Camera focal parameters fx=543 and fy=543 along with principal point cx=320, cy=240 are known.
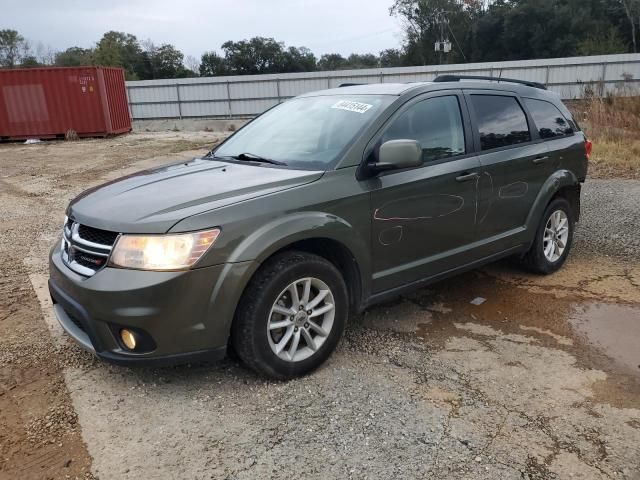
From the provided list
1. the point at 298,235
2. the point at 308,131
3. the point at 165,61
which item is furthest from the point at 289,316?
the point at 165,61

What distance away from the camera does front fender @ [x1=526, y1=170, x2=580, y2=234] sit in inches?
184

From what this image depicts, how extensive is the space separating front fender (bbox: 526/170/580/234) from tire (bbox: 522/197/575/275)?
113 millimetres

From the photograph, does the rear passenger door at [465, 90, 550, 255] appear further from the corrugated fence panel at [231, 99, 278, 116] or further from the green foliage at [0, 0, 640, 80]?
the green foliage at [0, 0, 640, 80]

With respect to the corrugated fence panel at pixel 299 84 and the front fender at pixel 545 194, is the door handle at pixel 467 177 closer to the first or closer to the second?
the front fender at pixel 545 194

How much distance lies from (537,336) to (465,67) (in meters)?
26.1

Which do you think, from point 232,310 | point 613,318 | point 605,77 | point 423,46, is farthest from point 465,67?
point 423,46

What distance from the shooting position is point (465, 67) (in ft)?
90.4

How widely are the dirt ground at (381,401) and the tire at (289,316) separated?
0.52 ft

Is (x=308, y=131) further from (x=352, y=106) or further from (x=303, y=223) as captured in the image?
(x=303, y=223)

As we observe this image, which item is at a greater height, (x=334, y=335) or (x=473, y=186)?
(x=473, y=186)

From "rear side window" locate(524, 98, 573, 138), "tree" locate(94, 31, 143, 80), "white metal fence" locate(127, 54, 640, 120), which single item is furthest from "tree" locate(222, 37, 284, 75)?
"rear side window" locate(524, 98, 573, 138)

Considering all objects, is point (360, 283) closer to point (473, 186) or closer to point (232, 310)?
point (232, 310)

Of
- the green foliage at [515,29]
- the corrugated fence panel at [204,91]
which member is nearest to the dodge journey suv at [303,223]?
the corrugated fence panel at [204,91]

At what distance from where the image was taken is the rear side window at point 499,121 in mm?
4270
